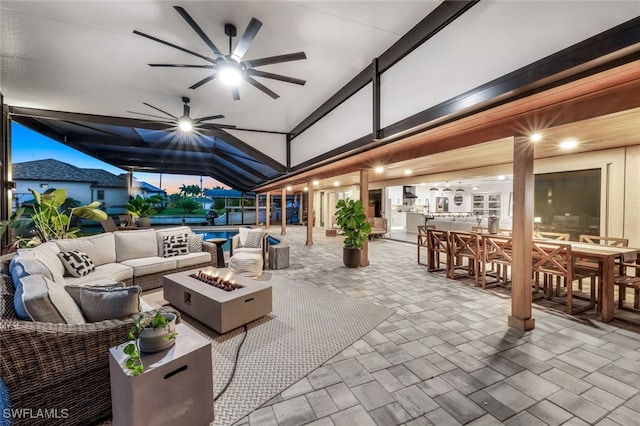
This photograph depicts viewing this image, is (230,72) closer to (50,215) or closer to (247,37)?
(247,37)

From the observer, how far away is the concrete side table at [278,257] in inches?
223

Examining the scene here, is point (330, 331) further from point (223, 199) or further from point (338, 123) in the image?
point (223, 199)

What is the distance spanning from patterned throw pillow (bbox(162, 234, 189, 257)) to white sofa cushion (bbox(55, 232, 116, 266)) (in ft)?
2.38

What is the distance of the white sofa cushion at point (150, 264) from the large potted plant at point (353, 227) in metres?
3.37

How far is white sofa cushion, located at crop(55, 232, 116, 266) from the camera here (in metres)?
3.72

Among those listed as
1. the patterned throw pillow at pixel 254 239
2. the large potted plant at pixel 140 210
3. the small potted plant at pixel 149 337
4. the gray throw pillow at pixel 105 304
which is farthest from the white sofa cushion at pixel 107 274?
the large potted plant at pixel 140 210

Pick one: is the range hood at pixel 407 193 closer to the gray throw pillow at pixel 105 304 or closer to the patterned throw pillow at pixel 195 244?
the patterned throw pillow at pixel 195 244

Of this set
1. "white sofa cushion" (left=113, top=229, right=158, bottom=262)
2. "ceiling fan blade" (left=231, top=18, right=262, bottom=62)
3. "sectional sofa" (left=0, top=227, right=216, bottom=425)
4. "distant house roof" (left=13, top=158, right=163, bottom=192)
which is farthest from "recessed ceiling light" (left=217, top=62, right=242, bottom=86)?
"distant house roof" (left=13, top=158, right=163, bottom=192)

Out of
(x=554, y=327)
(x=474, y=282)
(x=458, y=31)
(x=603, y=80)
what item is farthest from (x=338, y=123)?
(x=554, y=327)

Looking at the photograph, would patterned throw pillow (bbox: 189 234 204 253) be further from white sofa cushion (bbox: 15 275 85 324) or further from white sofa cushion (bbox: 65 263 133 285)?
white sofa cushion (bbox: 15 275 85 324)

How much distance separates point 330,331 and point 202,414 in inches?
61.8

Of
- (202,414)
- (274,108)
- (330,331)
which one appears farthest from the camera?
(274,108)

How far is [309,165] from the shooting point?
605cm

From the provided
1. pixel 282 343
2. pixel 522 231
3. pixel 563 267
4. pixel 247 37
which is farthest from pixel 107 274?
pixel 563 267
